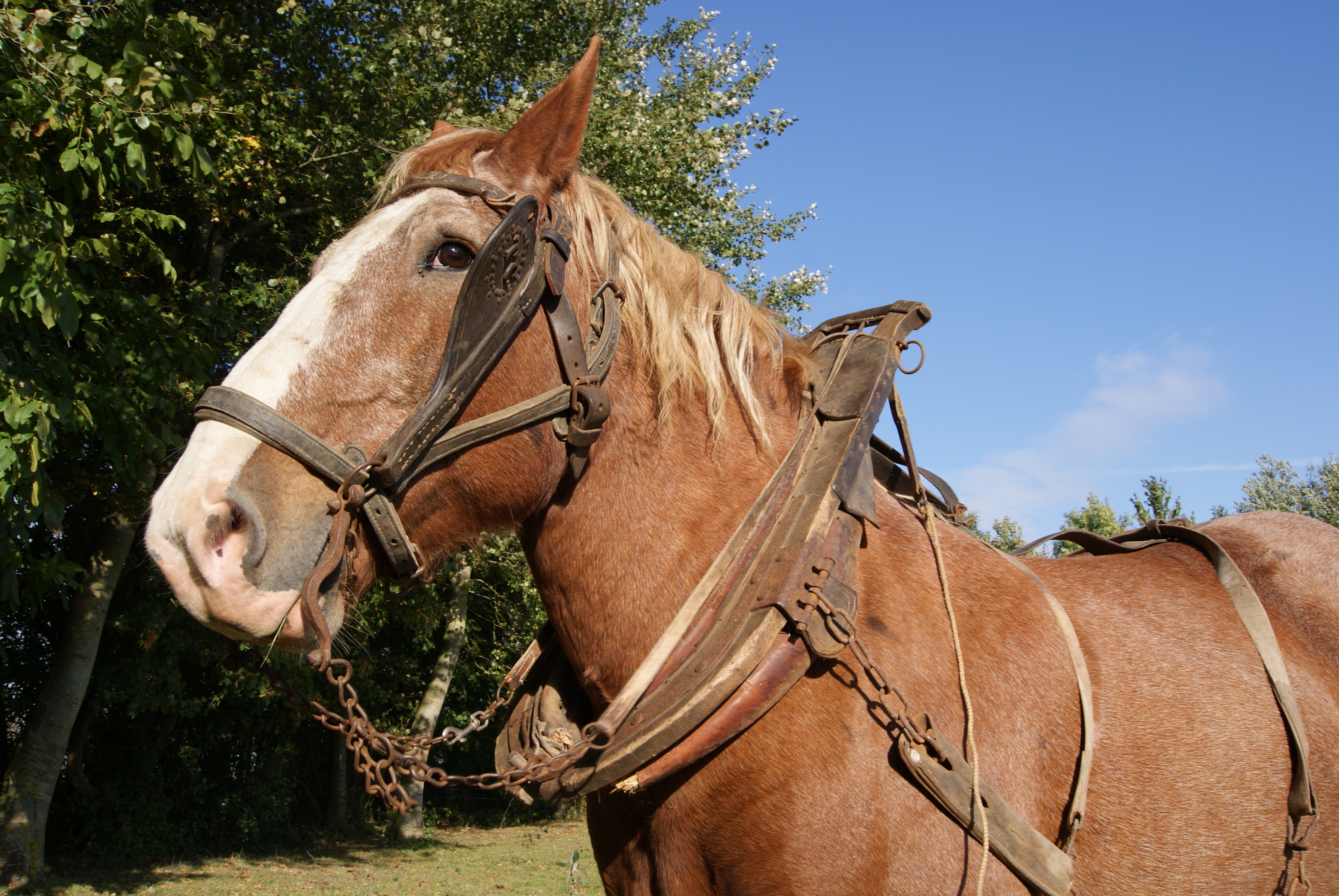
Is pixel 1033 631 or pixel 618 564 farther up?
pixel 1033 631

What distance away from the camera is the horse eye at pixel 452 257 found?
179 centimetres

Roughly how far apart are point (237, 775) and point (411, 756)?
55.3ft

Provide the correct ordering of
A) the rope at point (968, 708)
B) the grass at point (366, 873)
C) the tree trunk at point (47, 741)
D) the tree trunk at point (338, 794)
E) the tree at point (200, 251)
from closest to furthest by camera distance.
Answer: the rope at point (968, 708) < the tree at point (200, 251) < the tree trunk at point (47, 741) < the grass at point (366, 873) < the tree trunk at point (338, 794)

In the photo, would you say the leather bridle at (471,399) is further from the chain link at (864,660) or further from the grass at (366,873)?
the grass at (366,873)

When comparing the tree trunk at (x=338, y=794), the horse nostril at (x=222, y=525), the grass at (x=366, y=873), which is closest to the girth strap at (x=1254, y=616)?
the horse nostril at (x=222, y=525)

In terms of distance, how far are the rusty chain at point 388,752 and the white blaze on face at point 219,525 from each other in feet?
0.52

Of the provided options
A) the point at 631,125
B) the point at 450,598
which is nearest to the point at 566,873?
the point at 450,598

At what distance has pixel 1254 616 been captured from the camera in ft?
6.89

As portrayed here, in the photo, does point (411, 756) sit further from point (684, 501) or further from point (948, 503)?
point (948, 503)

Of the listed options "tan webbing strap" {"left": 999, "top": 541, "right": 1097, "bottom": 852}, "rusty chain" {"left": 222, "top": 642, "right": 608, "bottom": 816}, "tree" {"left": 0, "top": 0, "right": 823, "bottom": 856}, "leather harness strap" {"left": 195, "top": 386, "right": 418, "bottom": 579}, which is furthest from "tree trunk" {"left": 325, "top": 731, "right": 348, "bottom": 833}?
"tan webbing strap" {"left": 999, "top": 541, "right": 1097, "bottom": 852}

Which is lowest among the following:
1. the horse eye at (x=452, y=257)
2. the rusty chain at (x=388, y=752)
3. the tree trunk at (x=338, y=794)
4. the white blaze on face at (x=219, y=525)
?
the tree trunk at (x=338, y=794)

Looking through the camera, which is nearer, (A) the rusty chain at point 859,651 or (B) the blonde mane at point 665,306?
(A) the rusty chain at point 859,651

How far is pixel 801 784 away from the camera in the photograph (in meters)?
1.59

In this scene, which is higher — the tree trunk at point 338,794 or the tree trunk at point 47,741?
the tree trunk at point 47,741
